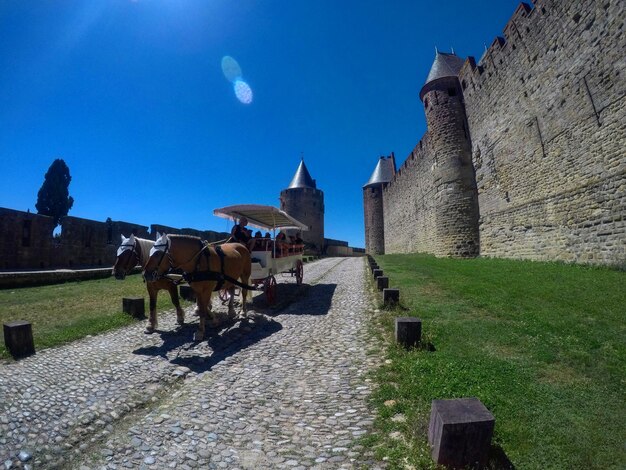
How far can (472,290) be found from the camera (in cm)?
788

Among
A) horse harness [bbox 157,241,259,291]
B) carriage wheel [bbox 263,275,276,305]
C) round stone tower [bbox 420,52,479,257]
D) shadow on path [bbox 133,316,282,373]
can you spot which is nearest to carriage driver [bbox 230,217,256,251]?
carriage wheel [bbox 263,275,276,305]

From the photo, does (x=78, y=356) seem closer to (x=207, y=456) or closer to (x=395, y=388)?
(x=207, y=456)

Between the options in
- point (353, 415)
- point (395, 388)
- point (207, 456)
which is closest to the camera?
point (207, 456)

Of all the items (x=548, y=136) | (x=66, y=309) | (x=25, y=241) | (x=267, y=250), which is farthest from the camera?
(x=25, y=241)

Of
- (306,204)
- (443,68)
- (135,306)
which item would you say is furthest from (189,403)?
(306,204)

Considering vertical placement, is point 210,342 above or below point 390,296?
below

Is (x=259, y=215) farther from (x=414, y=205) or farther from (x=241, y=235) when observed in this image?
(x=414, y=205)

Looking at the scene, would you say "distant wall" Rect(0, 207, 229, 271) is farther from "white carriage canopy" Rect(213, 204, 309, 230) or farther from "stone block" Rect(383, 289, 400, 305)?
"stone block" Rect(383, 289, 400, 305)

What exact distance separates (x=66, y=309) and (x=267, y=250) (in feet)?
15.9

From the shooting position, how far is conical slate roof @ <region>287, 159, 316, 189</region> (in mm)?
49656

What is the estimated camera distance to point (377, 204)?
47.2 metres

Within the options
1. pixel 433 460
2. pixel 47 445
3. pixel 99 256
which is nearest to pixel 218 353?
pixel 47 445

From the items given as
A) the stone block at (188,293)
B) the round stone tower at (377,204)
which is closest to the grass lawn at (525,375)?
the stone block at (188,293)

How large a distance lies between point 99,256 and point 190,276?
13943 mm
